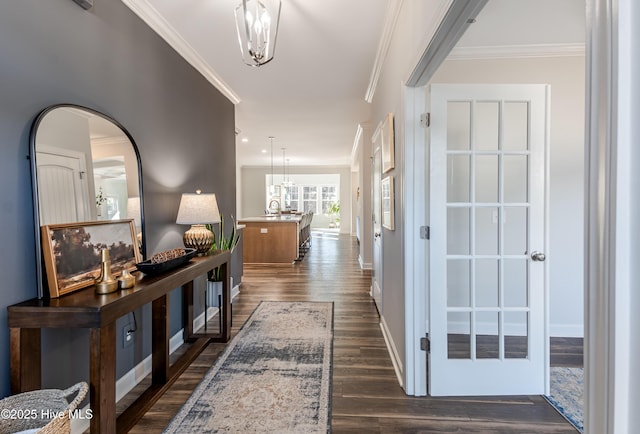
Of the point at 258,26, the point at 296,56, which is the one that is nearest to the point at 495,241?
the point at 258,26

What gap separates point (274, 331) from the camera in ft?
10.3

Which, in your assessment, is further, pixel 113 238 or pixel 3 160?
pixel 113 238

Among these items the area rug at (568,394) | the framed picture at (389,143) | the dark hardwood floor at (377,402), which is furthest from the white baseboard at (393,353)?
the framed picture at (389,143)

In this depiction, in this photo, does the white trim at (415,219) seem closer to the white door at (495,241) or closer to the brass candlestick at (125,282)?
the white door at (495,241)

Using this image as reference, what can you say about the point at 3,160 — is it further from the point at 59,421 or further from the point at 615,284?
the point at 615,284

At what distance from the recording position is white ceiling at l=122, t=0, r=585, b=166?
2.31 metres

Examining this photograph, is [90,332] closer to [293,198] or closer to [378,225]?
[378,225]

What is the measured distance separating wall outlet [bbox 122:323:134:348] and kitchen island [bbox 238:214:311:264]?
439cm

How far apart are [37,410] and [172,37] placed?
2.74m

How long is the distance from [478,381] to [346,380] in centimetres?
90

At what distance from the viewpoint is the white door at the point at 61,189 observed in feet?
5.12

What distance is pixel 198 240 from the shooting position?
8.96 feet

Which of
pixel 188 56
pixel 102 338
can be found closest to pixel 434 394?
pixel 102 338

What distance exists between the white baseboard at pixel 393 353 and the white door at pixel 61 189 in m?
2.29
